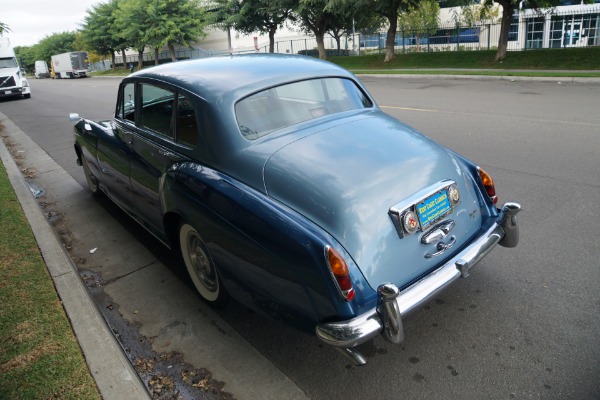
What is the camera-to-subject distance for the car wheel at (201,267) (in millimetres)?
3320

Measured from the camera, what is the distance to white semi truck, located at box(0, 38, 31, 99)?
23188 millimetres

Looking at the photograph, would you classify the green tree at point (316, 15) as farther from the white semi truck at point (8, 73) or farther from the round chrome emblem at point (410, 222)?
the round chrome emblem at point (410, 222)

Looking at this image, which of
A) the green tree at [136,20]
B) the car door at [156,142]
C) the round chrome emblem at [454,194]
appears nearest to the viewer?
the round chrome emblem at [454,194]

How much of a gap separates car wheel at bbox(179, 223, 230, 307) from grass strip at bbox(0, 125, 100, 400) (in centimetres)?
93

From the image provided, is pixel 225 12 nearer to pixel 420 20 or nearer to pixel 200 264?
pixel 420 20

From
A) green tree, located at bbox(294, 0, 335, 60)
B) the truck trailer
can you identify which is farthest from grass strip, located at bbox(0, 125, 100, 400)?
the truck trailer

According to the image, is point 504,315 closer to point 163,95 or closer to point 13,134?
point 163,95

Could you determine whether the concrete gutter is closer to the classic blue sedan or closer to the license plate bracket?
the classic blue sedan

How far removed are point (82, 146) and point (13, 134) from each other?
323 inches

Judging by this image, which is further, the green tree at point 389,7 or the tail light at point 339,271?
the green tree at point 389,7

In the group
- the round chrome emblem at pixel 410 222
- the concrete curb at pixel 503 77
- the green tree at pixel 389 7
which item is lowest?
the round chrome emblem at pixel 410 222

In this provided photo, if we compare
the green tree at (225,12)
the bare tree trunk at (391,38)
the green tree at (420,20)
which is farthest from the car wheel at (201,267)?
the green tree at (420,20)

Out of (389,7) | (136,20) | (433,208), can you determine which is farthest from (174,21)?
(433,208)

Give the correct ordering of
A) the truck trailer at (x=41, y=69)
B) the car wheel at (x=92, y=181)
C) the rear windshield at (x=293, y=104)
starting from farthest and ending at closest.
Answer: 1. the truck trailer at (x=41, y=69)
2. the car wheel at (x=92, y=181)
3. the rear windshield at (x=293, y=104)
